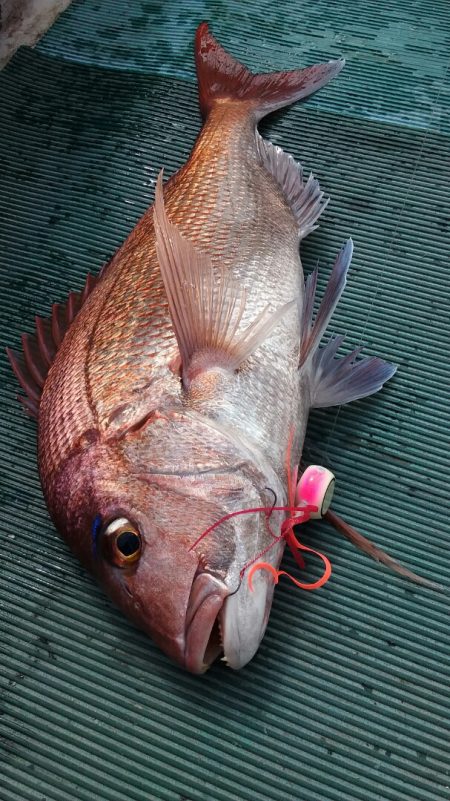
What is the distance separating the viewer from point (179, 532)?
4.67 feet

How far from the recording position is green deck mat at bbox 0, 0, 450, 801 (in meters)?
1.58

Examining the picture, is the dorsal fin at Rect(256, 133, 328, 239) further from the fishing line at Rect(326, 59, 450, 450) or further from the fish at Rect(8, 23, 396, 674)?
the fishing line at Rect(326, 59, 450, 450)

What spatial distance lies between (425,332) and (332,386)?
0.43 metres

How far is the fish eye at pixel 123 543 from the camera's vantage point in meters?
1.43

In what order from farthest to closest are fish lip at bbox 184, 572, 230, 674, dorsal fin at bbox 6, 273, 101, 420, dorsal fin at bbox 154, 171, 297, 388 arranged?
dorsal fin at bbox 6, 273, 101, 420 < dorsal fin at bbox 154, 171, 297, 388 < fish lip at bbox 184, 572, 230, 674

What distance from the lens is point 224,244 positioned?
6.33ft

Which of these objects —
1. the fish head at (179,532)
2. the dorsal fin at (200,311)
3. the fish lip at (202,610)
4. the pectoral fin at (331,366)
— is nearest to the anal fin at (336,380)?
the pectoral fin at (331,366)

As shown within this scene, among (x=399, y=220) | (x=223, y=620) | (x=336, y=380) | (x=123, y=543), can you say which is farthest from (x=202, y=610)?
(x=399, y=220)

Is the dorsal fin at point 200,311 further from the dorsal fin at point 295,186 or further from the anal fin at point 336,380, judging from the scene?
the dorsal fin at point 295,186

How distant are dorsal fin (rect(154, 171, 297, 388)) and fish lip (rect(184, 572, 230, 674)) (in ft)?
1.45

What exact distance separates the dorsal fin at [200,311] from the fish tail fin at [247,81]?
1.02 metres

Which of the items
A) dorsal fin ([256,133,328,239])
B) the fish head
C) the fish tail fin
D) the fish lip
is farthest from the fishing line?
the fish lip

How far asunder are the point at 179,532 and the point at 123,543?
0.11 meters

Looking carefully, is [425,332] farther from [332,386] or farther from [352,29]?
[352,29]
